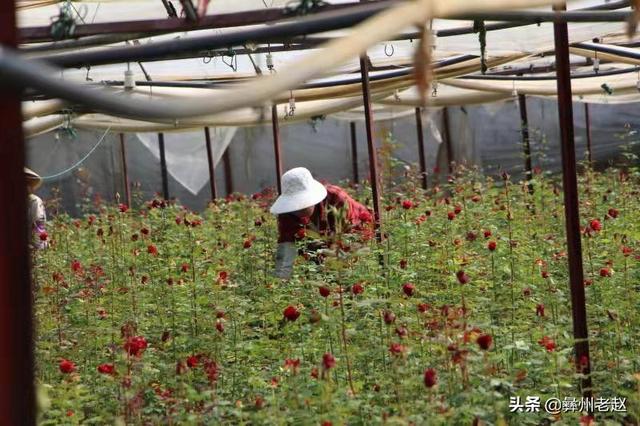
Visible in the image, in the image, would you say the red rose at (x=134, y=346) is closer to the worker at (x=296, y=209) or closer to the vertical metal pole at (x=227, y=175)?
the worker at (x=296, y=209)

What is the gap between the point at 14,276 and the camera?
6.81ft

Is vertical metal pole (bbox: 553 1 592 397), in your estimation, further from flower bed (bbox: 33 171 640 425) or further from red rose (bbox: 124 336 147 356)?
red rose (bbox: 124 336 147 356)

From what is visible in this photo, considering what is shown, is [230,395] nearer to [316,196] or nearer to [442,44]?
[316,196]

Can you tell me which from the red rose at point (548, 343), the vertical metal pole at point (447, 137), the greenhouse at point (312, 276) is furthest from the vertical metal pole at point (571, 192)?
the vertical metal pole at point (447, 137)

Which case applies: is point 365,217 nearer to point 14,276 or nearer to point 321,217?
point 321,217

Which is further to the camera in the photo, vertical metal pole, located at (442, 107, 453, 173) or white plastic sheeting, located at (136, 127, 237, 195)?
vertical metal pole, located at (442, 107, 453, 173)

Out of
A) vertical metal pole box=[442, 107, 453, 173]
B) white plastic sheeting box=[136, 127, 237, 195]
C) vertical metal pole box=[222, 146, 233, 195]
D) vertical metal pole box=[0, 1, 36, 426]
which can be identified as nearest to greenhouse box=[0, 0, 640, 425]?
vertical metal pole box=[0, 1, 36, 426]

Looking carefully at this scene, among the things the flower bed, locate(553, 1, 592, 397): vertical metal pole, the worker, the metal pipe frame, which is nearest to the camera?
the flower bed

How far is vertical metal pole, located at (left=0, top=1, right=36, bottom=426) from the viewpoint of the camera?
206cm

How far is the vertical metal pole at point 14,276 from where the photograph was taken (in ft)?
6.77

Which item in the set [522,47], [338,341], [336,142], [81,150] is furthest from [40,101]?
[336,142]

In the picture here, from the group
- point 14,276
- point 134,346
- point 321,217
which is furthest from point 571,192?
point 14,276

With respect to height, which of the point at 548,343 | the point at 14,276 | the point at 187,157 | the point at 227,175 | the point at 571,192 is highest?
the point at 187,157

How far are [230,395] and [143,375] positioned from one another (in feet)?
0.98
